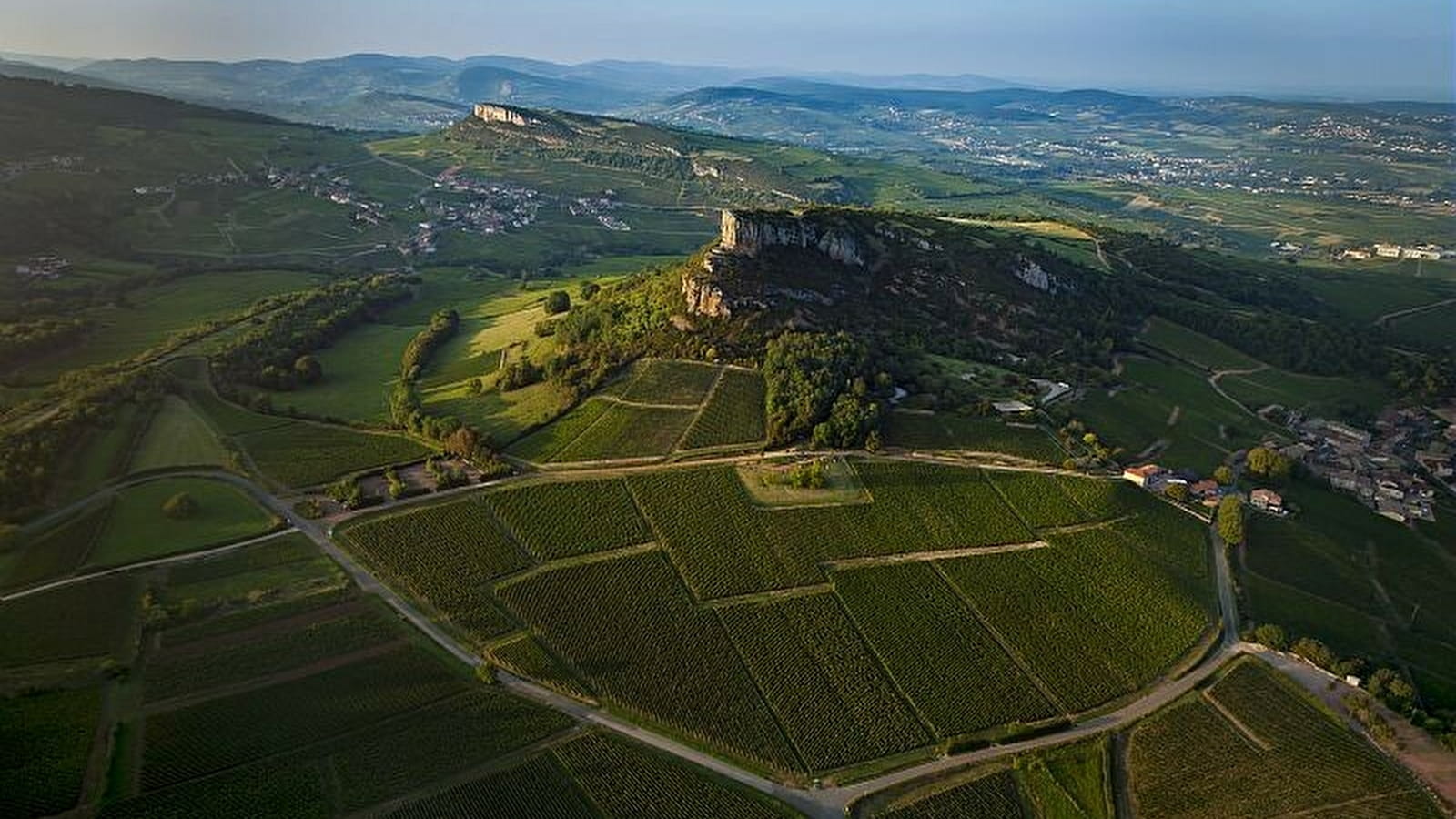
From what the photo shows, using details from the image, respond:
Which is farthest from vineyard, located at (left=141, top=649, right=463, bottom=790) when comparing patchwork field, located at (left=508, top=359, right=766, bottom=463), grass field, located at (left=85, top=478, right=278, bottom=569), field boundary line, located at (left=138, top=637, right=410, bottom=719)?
patchwork field, located at (left=508, top=359, right=766, bottom=463)

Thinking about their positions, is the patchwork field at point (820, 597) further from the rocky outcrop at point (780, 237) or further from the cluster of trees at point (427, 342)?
the rocky outcrop at point (780, 237)

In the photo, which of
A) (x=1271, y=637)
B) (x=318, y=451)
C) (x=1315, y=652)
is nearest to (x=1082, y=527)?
(x=1271, y=637)

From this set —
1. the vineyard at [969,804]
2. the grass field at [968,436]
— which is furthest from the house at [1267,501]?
the vineyard at [969,804]

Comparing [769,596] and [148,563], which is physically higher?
[148,563]

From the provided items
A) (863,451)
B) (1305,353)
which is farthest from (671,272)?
(1305,353)

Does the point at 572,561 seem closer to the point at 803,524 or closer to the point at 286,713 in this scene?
the point at 803,524

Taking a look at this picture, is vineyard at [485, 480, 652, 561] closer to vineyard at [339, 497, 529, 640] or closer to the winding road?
vineyard at [339, 497, 529, 640]
